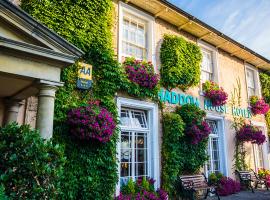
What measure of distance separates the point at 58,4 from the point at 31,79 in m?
2.94

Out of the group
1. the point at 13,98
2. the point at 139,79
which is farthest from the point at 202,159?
the point at 13,98

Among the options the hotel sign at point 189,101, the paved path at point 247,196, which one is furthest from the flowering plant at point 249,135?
the paved path at point 247,196

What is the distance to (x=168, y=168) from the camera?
8.15m

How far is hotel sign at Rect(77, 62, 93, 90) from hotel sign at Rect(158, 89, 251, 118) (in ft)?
8.99

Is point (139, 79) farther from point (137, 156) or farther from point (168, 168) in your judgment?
point (168, 168)

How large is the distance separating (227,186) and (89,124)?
6647 millimetres

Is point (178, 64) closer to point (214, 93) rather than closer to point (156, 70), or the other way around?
point (156, 70)

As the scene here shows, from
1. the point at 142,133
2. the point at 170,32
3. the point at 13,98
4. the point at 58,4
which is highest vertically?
the point at 170,32

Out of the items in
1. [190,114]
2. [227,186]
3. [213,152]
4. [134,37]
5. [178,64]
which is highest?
[134,37]

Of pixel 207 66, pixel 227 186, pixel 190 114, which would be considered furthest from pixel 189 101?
pixel 227 186

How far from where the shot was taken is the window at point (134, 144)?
7711mm

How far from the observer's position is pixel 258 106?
519 inches

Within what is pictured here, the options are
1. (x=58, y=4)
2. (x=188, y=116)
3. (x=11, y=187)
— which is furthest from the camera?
(x=188, y=116)

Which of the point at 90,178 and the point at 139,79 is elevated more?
the point at 139,79
